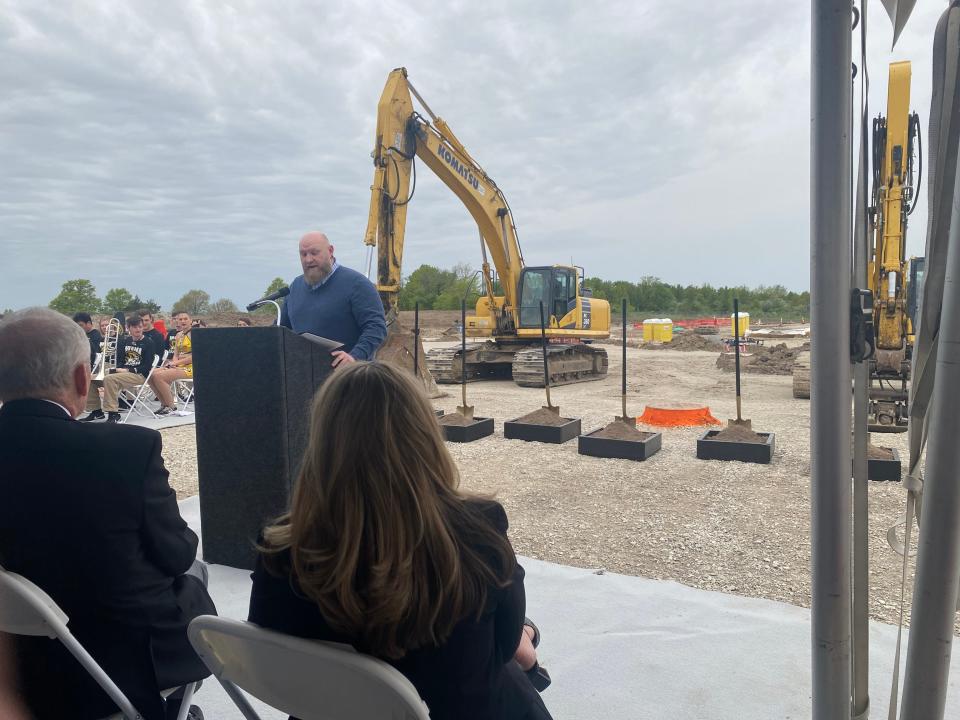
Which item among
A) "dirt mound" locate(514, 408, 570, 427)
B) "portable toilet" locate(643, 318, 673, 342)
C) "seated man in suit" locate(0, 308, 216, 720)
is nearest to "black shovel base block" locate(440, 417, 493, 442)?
"dirt mound" locate(514, 408, 570, 427)

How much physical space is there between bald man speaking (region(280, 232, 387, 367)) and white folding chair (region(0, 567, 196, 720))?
2658mm

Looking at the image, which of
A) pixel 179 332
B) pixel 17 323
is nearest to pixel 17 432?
pixel 17 323

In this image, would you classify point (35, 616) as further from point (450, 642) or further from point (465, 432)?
point (465, 432)

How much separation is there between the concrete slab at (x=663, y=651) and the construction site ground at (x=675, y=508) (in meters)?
0.62

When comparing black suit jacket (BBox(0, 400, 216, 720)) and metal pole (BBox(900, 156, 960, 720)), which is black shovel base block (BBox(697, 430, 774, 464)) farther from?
black suit jacket (BBox(0, 400, 216, 720))

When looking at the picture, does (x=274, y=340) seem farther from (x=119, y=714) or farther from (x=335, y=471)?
(x=335, y=471)

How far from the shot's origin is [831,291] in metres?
1.18

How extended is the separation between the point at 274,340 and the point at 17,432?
167cm

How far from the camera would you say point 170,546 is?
156 cm

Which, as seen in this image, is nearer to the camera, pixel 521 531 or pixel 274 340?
pixel 274 340

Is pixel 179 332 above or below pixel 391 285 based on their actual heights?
below

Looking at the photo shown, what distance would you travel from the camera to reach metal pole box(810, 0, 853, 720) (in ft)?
3.83

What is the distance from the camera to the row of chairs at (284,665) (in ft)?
3.35

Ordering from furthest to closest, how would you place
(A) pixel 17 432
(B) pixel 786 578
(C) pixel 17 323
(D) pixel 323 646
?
(B) pixel 786 578
(C) pixel 17 323
(A) pixel 17 432
(D) pixel 323 646
